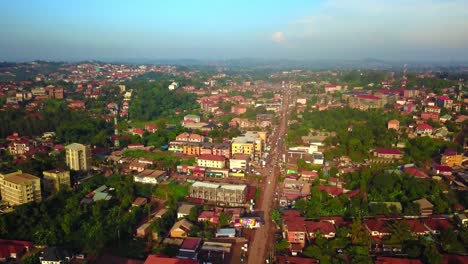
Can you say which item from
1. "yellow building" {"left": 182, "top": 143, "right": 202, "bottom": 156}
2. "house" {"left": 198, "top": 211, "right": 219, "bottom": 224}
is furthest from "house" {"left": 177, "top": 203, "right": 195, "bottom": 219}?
"yellow building" {"left": 182, "top": 143, "right": 202, "bottom": 156}

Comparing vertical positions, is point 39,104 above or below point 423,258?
above

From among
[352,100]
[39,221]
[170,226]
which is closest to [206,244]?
[170,226]

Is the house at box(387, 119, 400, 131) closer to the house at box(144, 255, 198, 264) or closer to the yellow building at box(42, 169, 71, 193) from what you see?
the house at box(144, 255, 198, 264)

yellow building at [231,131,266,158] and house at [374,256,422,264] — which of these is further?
yellow building at [231,131,266,158]

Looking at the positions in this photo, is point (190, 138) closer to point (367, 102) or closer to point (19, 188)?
point (19, 188)

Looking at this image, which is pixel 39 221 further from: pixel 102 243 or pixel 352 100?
pixel 352 100
